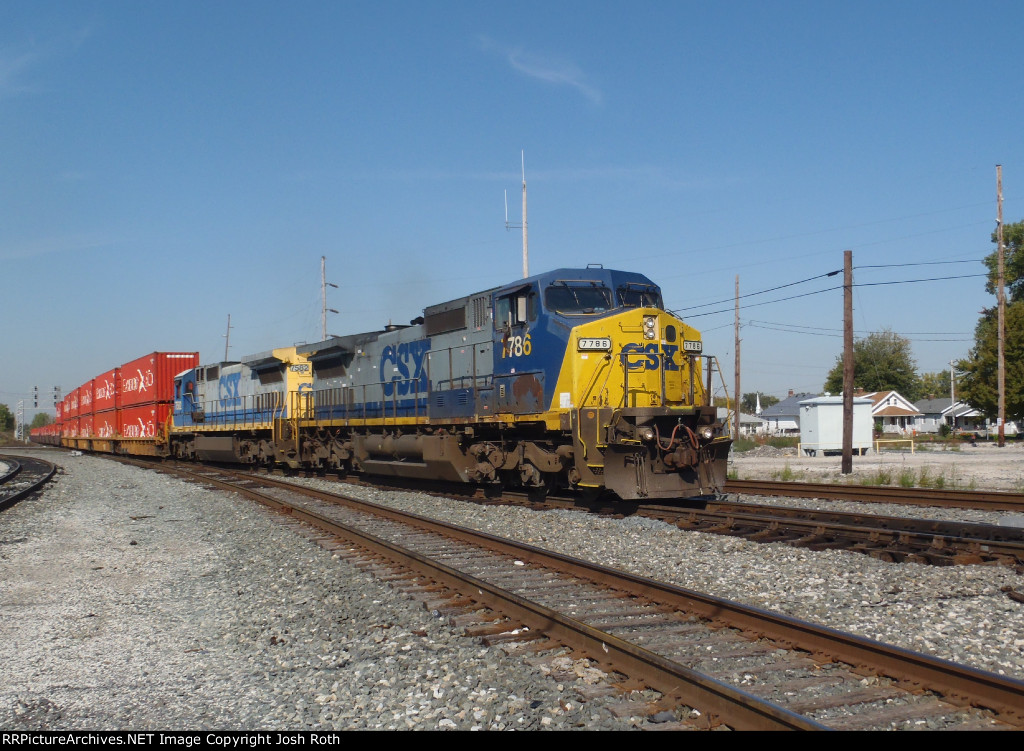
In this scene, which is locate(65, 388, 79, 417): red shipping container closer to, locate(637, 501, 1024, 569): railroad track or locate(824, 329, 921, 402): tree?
locate(637, 501, 1024, 569): railroad track

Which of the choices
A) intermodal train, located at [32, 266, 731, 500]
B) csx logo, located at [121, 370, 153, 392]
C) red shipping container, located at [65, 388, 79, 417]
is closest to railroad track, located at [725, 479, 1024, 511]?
intermodal train, located at [32, 266, 731, 500]

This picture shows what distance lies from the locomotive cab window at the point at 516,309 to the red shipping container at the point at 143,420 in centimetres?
2137

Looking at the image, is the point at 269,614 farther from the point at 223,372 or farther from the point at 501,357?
the point at 223,372

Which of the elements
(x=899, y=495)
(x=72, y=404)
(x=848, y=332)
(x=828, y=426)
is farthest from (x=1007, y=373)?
(x=72, y=404)

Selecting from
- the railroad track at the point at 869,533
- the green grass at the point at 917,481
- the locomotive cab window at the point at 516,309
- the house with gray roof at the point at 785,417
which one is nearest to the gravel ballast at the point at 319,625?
the railroad track at the point at 869,533

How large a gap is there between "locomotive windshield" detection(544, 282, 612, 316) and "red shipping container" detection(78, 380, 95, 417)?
35213mm

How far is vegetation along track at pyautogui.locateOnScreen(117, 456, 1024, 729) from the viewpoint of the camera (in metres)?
3.77

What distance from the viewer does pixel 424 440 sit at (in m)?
14.9

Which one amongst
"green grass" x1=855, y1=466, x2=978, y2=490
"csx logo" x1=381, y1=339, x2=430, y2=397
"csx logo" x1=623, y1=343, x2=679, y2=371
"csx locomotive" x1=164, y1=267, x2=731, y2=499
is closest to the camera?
"csx locomotive" x1=164, y1=267, x2=731, y2=499

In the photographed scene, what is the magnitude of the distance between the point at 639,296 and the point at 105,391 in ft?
107

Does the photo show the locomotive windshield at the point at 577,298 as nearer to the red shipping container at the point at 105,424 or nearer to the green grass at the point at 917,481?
the green grass at the point at 917,481

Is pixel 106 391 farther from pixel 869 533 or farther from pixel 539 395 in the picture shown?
pixel 869 533

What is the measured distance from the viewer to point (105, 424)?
122ft
